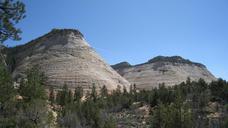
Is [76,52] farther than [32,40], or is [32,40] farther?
[32,40]

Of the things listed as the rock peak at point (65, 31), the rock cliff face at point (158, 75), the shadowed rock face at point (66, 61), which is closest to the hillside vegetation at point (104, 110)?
the shadowed rock face at point (66, 61)

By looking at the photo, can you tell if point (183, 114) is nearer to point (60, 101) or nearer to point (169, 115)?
point (169, 115)

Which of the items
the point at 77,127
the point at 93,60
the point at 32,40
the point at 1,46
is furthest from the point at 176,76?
the point at 1,46

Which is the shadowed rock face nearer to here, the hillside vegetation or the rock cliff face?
the hillside vegetation

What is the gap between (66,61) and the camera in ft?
444

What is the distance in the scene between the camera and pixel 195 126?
129 ft

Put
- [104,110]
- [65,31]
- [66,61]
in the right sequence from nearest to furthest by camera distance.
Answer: [104,110]
[66,61]
[65,31]

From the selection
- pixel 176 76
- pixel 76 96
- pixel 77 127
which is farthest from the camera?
pixel 176 76

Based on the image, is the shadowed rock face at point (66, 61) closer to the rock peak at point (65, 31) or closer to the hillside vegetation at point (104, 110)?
the rock peak at point (65, 31)

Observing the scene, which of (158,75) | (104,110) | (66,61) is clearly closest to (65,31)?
(66,61)

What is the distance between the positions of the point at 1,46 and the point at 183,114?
75.3 feet

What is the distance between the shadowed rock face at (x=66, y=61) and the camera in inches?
4820

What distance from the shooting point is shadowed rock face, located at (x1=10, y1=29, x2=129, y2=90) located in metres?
122

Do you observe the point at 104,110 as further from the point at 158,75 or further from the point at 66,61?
the point at 158,75
